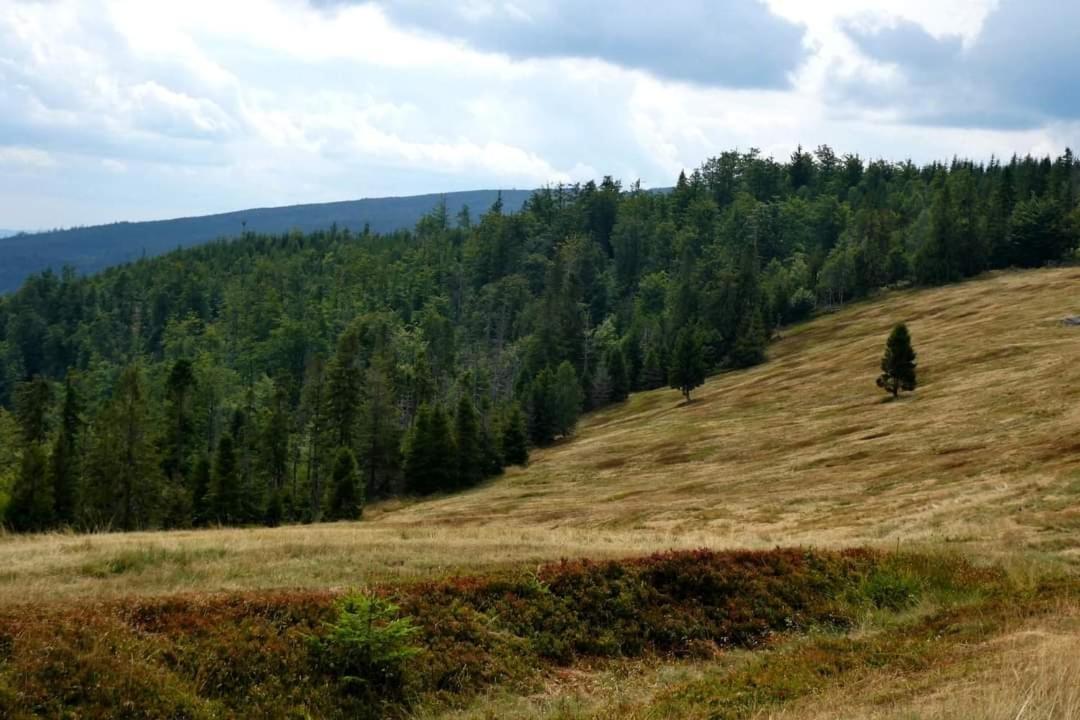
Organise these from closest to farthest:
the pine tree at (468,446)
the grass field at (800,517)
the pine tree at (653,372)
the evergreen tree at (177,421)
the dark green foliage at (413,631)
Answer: the dark green foliage at (413,631) < the grass field at (800,517) < the evergreen tree at (177,421) < the pine tree at (468,446) < the pine tree at (653,372)

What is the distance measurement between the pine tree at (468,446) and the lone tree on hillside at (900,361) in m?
38.0

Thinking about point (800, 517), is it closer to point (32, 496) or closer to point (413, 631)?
point (413, 631)

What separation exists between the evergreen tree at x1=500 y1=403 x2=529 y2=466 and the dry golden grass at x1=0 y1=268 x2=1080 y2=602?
3509mm

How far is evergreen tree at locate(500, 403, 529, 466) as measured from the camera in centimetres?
9069

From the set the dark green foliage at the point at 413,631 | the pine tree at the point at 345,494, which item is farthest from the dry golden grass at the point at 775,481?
the pine tree at the point at 345,494

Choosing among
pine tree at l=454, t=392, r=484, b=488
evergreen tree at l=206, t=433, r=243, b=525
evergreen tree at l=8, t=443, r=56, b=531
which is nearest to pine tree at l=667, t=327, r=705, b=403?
pine tree at l=454, t=392, r=484, b=488

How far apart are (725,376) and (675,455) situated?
51985mm

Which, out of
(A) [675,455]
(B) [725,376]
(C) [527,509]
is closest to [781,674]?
(C) [527,509]

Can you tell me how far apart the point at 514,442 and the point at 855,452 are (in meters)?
41.6

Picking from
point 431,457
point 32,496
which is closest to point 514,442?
point 431,457

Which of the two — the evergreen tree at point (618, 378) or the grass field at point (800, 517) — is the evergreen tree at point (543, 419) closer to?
the grass field at point (800, 517)

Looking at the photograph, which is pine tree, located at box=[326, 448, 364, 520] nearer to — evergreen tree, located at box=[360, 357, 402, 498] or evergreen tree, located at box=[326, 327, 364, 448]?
evergreen tree, located at box=[360, 357, 402, 498]

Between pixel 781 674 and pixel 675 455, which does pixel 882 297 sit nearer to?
pixel 675 455

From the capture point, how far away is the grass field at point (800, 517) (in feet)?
42.8
